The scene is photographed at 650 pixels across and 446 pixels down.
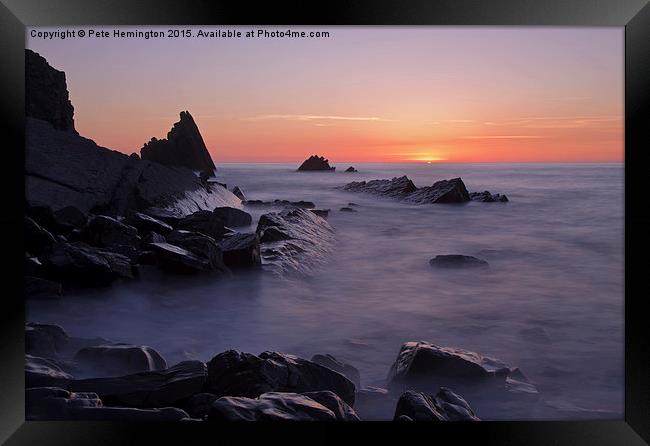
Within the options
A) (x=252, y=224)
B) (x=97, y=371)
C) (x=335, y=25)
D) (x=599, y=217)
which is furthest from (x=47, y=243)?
(x=599, y=217)

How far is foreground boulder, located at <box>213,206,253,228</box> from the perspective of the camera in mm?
6270

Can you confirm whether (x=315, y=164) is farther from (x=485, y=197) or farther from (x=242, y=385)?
(x=242, y=385)

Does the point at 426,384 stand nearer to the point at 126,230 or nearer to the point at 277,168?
the point at 277,168

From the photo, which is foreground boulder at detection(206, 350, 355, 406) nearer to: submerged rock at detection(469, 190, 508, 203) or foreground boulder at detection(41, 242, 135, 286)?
foreground boulder at detection(41, 242, 135, 286)

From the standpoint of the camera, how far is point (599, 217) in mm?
5109

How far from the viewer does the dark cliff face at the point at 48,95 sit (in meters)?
4.79

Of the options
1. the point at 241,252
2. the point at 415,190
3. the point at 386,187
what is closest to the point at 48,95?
the point at 241,252

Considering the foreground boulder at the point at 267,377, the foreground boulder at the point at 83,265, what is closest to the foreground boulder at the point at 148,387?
the foreground boulder at the point at 267,377

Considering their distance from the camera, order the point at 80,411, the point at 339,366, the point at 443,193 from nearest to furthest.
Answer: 1. the point at 80,411
2. the point at 339,366
3. the point at 443,193

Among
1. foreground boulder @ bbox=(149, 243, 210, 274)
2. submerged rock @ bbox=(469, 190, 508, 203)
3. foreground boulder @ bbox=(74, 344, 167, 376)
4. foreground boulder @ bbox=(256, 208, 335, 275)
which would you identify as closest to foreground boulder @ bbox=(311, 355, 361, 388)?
foreground boulder @ bbox=(256, 208, 335, 275)

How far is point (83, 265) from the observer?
5188 millimetres

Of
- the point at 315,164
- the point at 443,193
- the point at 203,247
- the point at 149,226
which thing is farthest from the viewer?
the point at 443,193

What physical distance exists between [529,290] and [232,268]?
2.73 meters

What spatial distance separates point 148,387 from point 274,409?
0.95 meters
